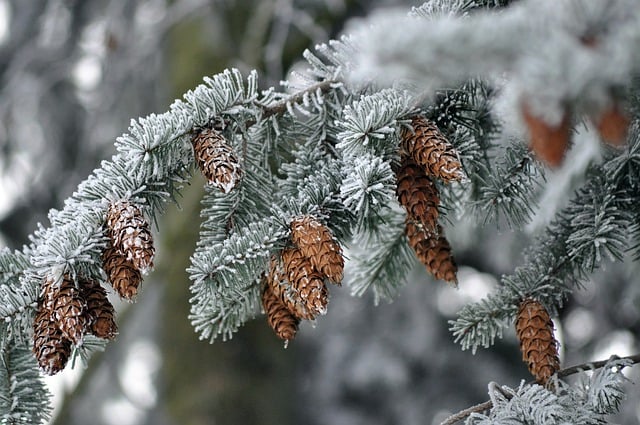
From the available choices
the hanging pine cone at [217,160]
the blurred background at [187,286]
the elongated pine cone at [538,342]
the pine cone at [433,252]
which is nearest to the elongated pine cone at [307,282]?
the hanging pine cone at [217,160]

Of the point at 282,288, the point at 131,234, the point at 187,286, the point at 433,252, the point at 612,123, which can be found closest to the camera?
the point at 612,123

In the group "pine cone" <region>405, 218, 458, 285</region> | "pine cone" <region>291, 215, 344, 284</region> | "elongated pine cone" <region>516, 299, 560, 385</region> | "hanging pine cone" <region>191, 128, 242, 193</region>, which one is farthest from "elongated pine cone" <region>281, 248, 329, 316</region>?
"elongated pine cone" <region>516, 299, 560, 385</region>

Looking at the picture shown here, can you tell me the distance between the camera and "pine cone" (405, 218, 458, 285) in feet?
4.06

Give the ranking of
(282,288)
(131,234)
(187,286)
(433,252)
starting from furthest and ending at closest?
(187,286) < (433,252) < (282,288) < (131,234)

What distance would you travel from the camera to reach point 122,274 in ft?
3.39

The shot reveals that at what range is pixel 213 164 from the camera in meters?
1.06

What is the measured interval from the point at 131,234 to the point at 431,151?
46 centimetres

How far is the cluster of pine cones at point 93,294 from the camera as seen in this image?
39.4 inches

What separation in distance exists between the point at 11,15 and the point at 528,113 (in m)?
4.17

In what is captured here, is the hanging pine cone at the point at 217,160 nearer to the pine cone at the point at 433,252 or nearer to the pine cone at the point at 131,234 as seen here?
the pine cone at the point at 131,234

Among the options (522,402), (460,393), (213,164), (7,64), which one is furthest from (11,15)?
(522,402)

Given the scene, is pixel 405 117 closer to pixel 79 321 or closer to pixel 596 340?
pixel 79 321

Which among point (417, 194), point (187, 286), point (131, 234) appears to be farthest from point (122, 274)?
point (187, 286)

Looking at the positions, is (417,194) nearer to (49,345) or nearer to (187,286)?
(49,345)
